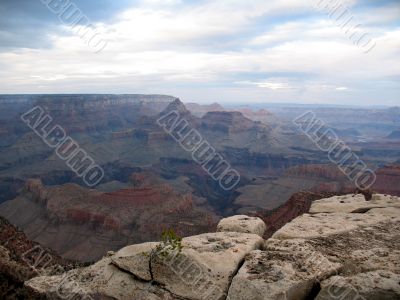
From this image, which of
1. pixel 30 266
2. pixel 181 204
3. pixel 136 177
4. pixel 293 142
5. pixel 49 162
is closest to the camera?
pixel 30 266

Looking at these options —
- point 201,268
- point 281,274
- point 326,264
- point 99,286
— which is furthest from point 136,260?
point 326,264

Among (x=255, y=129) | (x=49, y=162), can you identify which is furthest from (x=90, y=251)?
(x=255, y=129)

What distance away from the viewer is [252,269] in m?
9.08

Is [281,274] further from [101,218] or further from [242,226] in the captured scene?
[101,218]

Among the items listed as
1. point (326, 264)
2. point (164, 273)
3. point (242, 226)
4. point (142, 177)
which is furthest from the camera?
point (142, 177)

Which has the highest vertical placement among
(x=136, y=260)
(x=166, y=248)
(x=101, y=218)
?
(x=166, y=248)

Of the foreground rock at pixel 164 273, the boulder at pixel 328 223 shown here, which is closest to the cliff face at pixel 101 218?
the boulder at pixel 328 223

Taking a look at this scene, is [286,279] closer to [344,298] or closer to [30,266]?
[344,298]

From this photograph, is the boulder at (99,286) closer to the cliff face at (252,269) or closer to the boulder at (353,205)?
the cliff face at (252,269)

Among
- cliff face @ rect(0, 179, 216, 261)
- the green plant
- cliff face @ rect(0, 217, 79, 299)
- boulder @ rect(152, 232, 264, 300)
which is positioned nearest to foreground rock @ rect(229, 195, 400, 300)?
boulder @ rect(152, 232, 264, 300)

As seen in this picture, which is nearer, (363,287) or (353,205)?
(363,287)

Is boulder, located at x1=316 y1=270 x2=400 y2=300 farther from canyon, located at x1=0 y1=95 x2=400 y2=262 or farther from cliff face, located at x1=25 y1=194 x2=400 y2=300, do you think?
canyon, located at x1=0 y1=95 x2=400 y2=262

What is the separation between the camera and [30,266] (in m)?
14.7

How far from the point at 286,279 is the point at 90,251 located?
42106 millimetres
